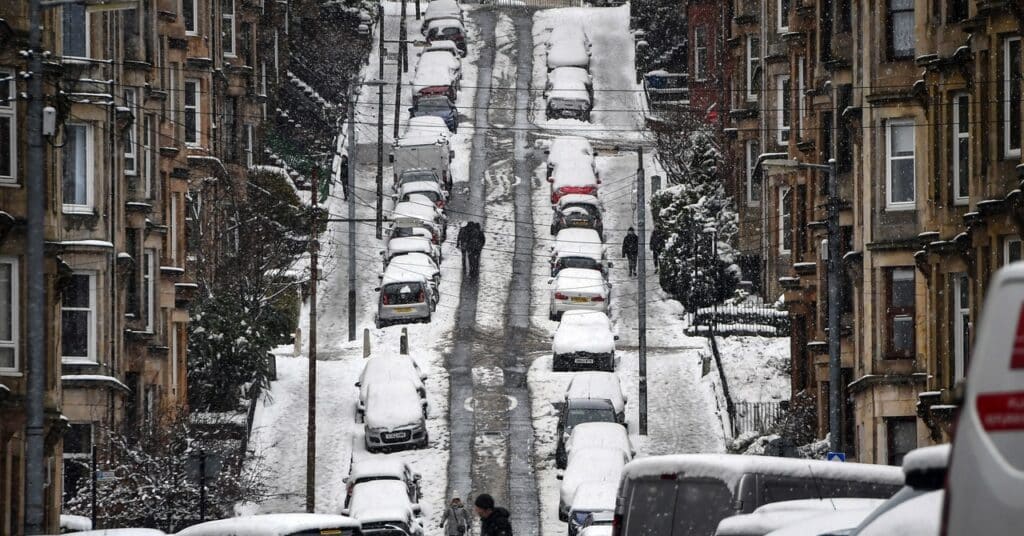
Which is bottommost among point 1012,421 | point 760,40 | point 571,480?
point 571,480

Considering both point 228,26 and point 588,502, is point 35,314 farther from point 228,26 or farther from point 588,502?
point 228,26

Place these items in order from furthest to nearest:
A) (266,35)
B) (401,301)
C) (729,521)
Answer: (266,35) < (401,301) < (729,521)

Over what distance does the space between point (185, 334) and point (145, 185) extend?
4629mm

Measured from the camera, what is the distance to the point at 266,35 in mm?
83812

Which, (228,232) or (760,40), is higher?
(760,40)

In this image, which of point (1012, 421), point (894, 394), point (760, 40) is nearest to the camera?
point (1012, 421)

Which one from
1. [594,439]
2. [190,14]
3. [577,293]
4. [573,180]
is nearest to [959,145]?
[594,439]

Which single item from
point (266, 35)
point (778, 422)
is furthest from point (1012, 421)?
point (266, 35)

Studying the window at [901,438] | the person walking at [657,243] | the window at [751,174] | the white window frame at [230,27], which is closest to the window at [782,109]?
the window at [751,174]

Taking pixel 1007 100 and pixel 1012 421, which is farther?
pixel 1007 100

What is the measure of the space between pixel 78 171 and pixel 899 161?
15.3 meters

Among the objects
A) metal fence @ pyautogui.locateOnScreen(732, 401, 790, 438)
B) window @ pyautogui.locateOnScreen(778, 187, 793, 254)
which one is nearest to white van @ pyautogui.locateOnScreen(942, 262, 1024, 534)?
metal fence @ pyautogui.locateOnScreen(732, 401, 790, 438)

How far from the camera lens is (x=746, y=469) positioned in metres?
17.4

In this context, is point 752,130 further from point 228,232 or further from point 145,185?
point 145,185
